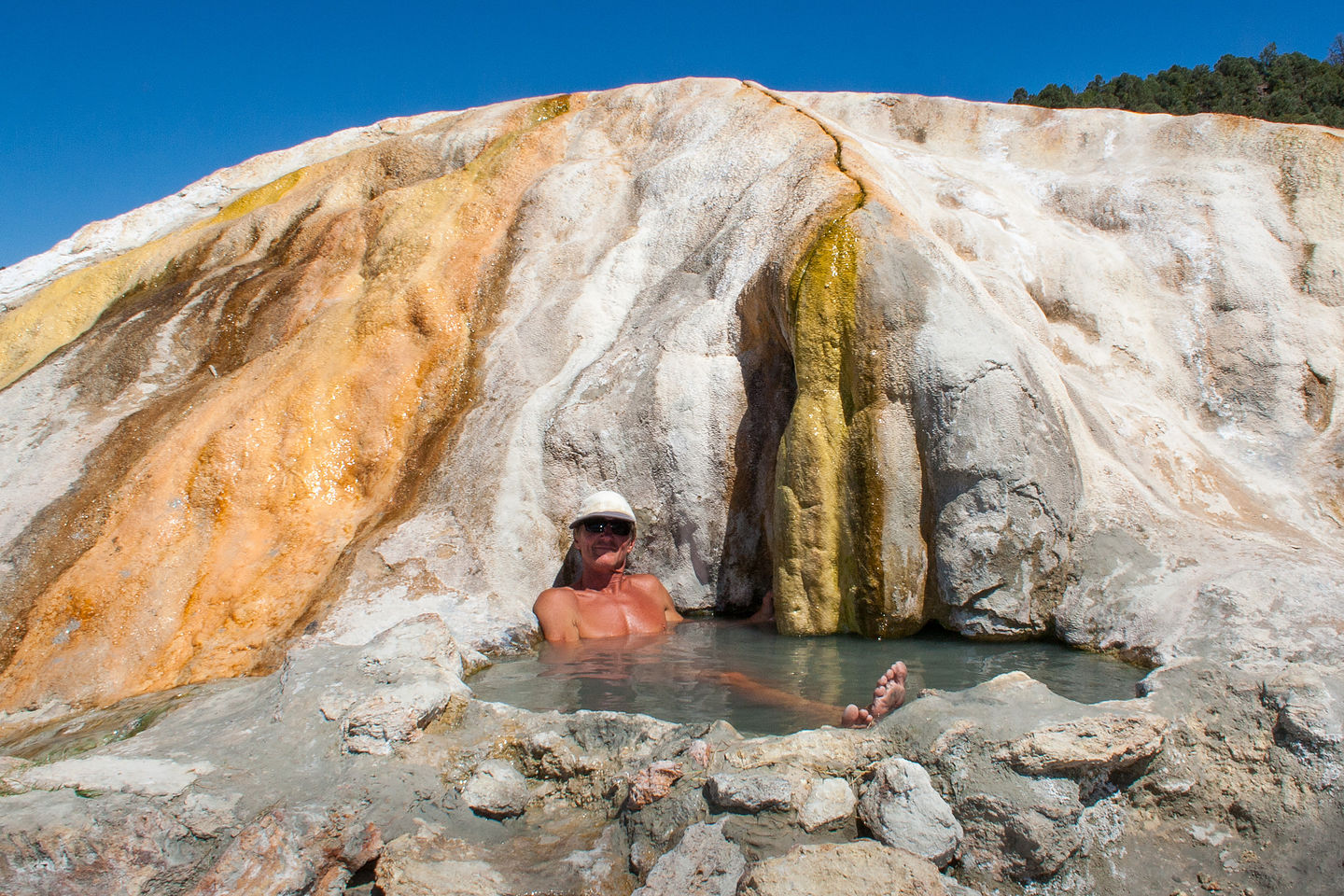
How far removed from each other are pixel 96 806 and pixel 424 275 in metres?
5.07

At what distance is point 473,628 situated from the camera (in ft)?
15.8

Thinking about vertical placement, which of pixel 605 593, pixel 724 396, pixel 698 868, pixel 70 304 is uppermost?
pixel 70 304

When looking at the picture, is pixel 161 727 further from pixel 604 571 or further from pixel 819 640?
pixel 819 640

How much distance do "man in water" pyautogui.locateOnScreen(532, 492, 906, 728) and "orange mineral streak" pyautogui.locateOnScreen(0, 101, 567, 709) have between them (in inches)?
51.3

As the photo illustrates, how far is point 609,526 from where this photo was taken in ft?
17.5

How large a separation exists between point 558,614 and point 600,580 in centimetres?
44

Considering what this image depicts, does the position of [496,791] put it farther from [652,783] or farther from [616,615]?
[616,615]

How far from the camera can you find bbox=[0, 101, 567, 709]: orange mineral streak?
4.80 meters

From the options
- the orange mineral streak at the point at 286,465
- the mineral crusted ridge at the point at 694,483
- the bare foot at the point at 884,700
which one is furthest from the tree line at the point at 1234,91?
the bare foot at the point at 884,700

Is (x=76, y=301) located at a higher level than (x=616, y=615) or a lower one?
higher

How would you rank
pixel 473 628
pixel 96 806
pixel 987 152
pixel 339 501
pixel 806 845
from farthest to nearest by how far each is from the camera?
1. pixel 987 152
2. pixel 339 501
3. pixel 473 628
4. pixel 96 806
5. pixel 806 845

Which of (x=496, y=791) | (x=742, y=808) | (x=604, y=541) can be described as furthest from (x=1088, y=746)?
(x=604, y=541)

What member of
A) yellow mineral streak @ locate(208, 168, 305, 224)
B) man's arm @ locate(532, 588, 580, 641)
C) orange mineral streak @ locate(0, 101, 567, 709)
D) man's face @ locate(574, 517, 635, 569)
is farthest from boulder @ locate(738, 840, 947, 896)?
yellow mineral streak @ locate(208, 168, 305, 224)

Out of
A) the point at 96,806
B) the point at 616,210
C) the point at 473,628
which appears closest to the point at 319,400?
the point at 473,628
